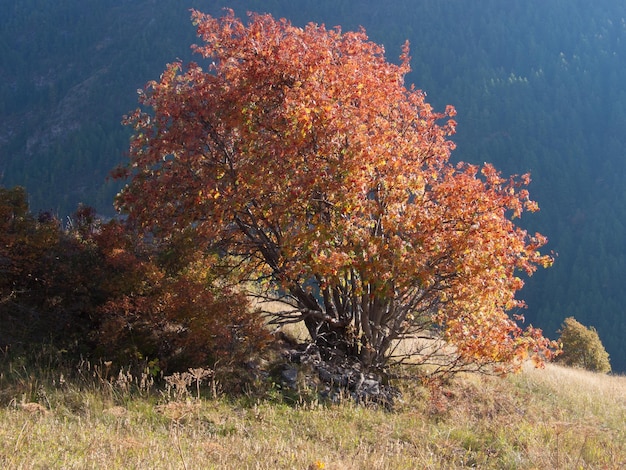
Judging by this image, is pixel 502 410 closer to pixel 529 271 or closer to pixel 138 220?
pixel 529 271

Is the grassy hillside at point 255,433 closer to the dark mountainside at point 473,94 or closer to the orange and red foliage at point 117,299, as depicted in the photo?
the orange and red foliage at point 117,299

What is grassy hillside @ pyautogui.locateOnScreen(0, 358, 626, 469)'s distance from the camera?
15.8ft

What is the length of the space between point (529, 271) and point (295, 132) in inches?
140

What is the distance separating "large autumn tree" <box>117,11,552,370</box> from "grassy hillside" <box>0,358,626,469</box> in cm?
138

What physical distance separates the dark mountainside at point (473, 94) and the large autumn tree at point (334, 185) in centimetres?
8662

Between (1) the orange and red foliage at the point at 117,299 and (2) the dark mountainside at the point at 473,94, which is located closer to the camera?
(1) the orange and red foliage at the point at 117,299

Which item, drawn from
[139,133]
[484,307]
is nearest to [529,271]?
[484,307]

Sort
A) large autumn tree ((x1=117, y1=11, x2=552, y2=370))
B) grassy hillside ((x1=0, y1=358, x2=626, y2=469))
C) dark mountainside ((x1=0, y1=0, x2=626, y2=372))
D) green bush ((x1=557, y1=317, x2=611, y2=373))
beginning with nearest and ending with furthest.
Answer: grassy hillside ((x1=0, y1=358, x2=626, y2=469)) → large autumn tree ((x1=117, y1=11, x2=552, y2=370)) → green bush ((x1=557, y1=317, x2=611, y2=373)) → dark mountainside ((x1=0, y1=0, x2=626, y2=372))

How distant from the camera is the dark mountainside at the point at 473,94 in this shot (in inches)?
4119

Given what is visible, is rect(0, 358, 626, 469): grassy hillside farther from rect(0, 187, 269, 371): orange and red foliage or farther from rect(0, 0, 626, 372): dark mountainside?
rect(0, 0, 626, 372): dark mountainside

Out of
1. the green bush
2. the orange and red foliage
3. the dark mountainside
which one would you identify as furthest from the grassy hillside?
the dark mountainside

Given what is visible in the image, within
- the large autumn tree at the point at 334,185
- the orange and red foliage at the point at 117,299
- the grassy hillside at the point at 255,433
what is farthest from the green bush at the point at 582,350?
the orange and red foliage at the point at 117,299

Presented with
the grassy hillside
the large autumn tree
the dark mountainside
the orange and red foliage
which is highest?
the dark mountainside

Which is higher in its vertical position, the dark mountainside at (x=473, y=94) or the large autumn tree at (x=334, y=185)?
the dark mountainside at (x=473, y=94)
